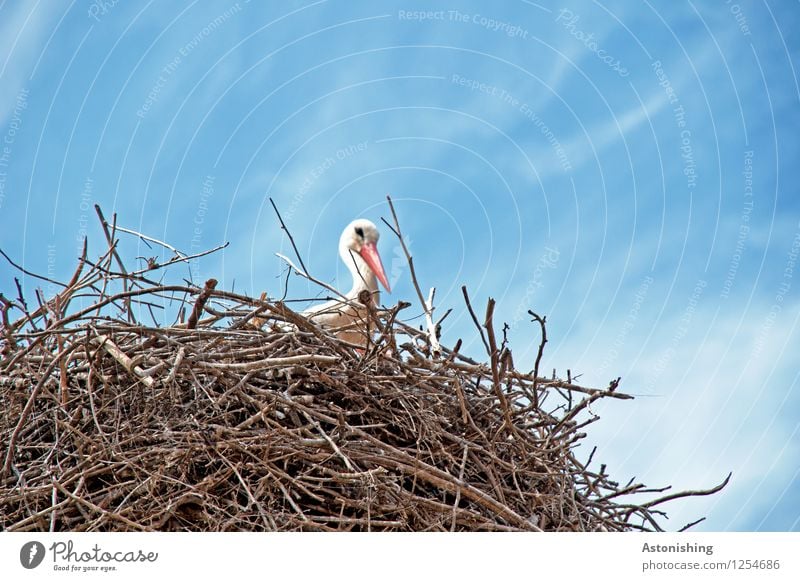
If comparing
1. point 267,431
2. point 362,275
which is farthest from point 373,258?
point 267,431

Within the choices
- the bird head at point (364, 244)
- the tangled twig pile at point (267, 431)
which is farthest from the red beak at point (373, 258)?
the tangled twig pile at point (267, 431)

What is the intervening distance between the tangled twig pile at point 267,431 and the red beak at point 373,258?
1.76 metres

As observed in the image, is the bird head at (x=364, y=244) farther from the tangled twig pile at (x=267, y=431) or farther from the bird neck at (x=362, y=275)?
the tangled twig pile at (x=267, y=431)

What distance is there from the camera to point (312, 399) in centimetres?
253

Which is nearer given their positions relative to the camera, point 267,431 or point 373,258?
point 267,431

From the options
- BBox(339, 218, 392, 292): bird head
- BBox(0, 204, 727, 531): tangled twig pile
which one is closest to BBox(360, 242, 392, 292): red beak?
BBox(339, 218, 392, 292): bird head

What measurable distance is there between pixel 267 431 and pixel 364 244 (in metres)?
2.34

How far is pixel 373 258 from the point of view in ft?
15.1

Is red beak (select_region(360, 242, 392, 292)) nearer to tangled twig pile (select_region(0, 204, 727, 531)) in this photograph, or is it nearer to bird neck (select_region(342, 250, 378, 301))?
bird neck (select_region(342, 250, 378, 301))

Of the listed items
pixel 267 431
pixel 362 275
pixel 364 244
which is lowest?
pixel 267 431

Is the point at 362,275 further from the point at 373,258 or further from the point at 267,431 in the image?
the point at 267,431

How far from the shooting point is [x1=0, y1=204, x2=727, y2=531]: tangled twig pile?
2.38 metres
